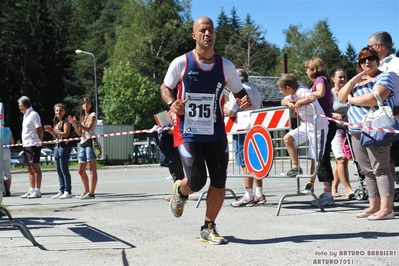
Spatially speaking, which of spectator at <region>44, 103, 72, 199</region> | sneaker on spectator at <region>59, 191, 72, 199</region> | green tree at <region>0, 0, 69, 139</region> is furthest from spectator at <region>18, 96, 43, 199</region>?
green tree at <region>0, 0, 69, 139</region>

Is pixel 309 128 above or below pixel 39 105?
below

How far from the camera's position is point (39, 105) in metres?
70.9

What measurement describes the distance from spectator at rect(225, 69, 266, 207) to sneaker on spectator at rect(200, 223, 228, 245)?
325 centimetres

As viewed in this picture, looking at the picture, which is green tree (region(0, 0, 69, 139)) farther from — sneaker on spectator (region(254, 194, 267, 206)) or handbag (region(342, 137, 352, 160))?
sneaker on spectator (region(254, 194, 267, 206))

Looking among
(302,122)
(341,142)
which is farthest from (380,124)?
(341,142)

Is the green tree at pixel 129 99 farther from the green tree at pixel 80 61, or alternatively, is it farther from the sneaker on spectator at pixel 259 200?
the sneaker on spectator at pixel 259 200

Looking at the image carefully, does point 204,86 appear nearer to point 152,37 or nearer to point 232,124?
point 232,124

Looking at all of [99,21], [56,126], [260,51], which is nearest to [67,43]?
[99,21]

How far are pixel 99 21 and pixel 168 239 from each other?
8951 cm

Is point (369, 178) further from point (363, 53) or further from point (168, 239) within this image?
point (168, 239)

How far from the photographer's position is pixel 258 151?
8.81 m

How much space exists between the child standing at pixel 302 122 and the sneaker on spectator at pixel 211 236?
2763 millimetres

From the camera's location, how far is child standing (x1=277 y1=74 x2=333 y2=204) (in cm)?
873

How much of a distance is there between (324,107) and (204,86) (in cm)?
365
